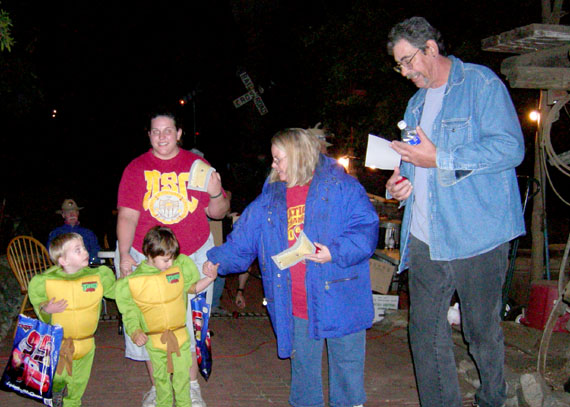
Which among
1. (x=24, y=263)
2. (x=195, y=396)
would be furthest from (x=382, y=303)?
(x=24, y=263)

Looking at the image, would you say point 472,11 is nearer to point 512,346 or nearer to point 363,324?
point 512,346

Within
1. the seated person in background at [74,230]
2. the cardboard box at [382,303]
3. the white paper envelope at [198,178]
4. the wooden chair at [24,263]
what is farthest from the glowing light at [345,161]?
the white paper envelope at [198,178]

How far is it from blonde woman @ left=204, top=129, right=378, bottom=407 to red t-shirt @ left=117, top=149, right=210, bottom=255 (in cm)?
45

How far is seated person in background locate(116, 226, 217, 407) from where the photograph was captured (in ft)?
11.7

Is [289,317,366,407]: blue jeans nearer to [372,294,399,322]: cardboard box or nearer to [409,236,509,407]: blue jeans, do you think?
[409,236,509,407]: blue jeans

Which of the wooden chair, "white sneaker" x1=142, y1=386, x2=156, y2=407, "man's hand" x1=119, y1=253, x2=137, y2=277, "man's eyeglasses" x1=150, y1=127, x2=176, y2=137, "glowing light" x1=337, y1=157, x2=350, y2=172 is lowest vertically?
"white sneaker" x1=142, y1=386, x2=156, y2=407

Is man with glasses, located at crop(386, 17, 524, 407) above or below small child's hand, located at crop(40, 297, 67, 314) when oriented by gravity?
above

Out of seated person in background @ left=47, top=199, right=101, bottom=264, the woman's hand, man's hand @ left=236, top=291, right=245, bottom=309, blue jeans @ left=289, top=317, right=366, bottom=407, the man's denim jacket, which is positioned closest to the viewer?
the man's denim jacket

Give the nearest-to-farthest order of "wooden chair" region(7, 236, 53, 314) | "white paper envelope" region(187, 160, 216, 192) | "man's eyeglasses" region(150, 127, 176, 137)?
"white paper envelope" region(187, 160, 216, 192), "man's eyeglasses" region(150, 127, 176, 137), "wooden chair" region(7, 236, 53, 314)

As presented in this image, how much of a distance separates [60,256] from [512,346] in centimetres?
386

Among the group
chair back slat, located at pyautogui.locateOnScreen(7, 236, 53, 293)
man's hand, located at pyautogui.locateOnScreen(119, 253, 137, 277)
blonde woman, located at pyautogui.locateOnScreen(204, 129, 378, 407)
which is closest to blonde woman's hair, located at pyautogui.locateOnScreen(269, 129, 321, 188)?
blonde woman, located at pyautogui.locateOnScreen(204, 129, 378, 407)

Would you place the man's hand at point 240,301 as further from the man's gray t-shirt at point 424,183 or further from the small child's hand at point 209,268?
the man's gray t-shirt at point 424,183

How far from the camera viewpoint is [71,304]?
3.58 m

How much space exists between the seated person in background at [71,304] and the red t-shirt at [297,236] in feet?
4.46
